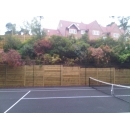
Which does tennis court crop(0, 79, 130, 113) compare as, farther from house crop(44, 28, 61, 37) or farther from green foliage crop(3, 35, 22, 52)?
house crop(44, 28, 61, 37)

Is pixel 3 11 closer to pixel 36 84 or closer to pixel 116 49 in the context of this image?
pixel 36 84

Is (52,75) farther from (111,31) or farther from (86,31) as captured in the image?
(111,31)

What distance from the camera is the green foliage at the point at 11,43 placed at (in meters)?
9.54

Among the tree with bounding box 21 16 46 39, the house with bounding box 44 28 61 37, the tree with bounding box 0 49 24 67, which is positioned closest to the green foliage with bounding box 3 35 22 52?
the tree with bounding box 0 49 24 67

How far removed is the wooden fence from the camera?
27.8 feet

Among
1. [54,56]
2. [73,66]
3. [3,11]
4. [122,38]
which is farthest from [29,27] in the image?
[3,11]

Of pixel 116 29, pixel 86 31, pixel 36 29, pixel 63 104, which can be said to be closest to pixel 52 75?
pixel 36 29

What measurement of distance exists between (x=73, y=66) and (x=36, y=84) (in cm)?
242

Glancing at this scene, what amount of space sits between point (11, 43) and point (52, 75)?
3.37m

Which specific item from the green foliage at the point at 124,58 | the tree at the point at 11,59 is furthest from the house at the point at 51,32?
the green foliage at the point at 124,58

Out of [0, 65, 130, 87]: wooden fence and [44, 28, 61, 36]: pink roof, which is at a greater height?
[44, 28, 61, 36]: pink roof

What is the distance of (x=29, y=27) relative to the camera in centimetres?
1091

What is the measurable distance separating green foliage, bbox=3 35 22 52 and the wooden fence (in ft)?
5.24

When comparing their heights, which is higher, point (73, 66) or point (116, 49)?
point (116, 49)
